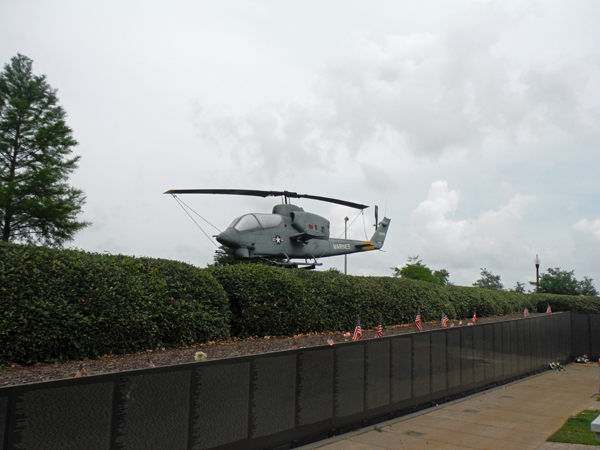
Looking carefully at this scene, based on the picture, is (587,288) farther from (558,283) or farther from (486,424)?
(486,424)

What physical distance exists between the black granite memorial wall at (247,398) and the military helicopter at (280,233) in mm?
5775

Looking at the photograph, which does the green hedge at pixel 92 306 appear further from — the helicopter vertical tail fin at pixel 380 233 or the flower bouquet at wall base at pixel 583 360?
the flower bouquet at wall base at pixel 583 360

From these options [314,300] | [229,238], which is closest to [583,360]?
[314,300]

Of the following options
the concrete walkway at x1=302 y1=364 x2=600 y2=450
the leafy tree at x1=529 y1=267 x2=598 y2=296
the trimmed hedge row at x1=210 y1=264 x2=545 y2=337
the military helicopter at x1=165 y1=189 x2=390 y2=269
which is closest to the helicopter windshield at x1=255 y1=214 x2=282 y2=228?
the military helicopter at x1=165 y1=189 x2=390 y2=269

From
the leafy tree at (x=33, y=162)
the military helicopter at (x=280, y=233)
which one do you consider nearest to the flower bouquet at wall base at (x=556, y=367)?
the military helicopter at (x=280, y=233)

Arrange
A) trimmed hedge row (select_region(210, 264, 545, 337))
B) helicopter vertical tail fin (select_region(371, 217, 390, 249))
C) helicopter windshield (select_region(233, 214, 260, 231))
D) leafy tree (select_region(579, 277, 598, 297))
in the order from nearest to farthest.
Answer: trimmed hedge row (select_region(210, 264, 545, 337)) → helicopter windshield (select_region(233, 214, 260, 231)) → helicopter vertical tail fin (select_region(371, 217, 390, 249)) → leafy tree (select_region(579, 277, 598, 297))

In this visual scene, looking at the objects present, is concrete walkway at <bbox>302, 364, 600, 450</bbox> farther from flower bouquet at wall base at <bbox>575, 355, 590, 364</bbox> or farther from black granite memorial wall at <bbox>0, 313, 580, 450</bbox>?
flower bouquet at wall base at <bbox>575, 355, 590, 364</bbox>

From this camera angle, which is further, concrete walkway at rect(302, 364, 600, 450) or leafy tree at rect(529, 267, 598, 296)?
leafy tree at rect(529, 267, 598, 296)

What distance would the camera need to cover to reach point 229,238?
540 inches

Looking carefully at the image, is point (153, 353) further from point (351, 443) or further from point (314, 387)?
point (351, 443)

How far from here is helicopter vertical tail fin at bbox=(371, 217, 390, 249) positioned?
23.8 m

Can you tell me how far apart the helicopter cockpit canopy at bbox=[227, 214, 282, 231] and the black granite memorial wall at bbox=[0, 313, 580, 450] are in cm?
642

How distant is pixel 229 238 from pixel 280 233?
1.86 metres

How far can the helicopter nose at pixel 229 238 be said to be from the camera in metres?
13.7
